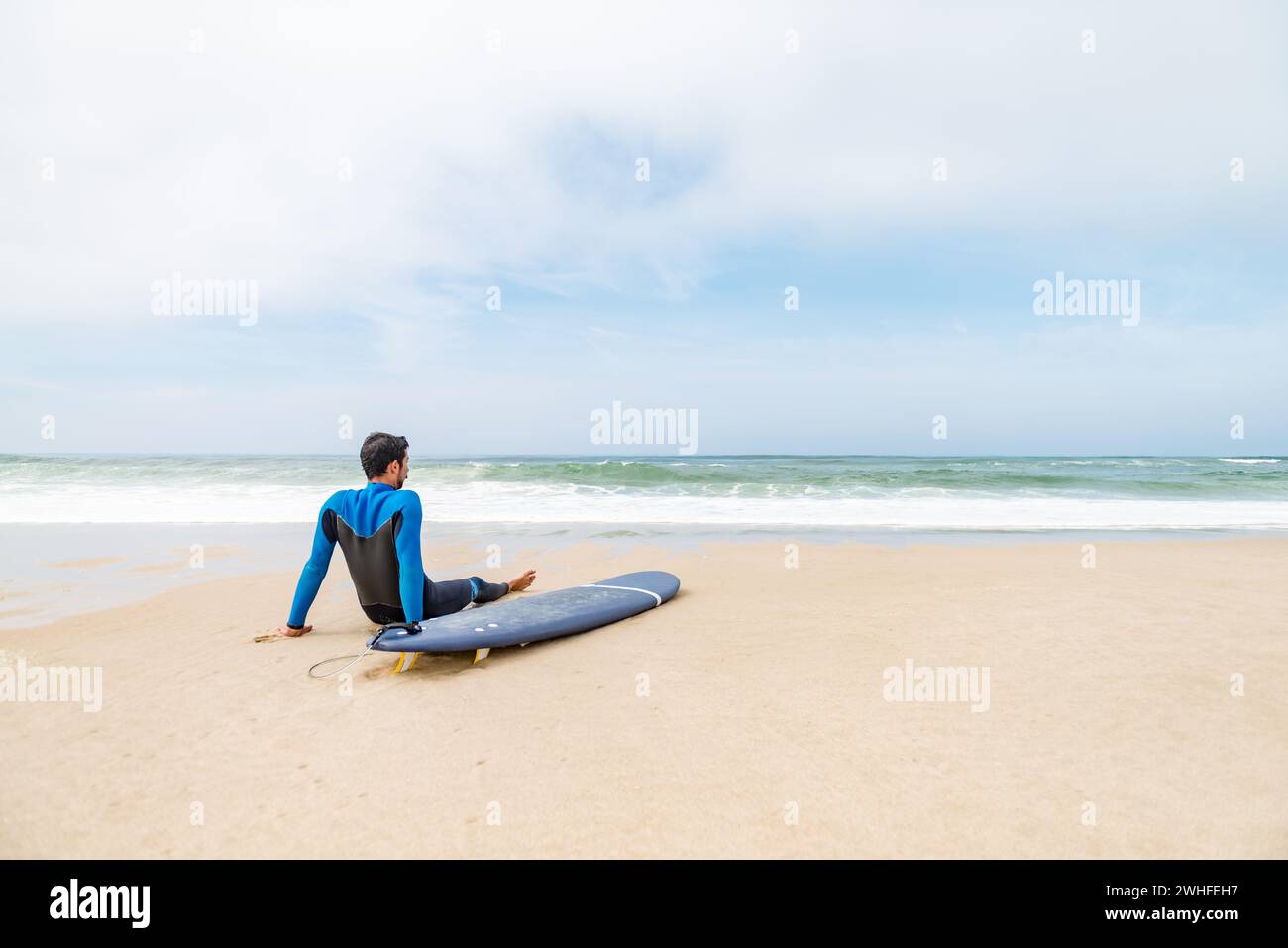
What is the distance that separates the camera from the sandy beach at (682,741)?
1.87m

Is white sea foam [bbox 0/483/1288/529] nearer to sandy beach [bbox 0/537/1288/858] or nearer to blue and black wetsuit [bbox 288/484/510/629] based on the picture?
sandy beach [bbox 0/537/1288/858]

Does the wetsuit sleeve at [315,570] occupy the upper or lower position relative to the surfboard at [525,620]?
upper

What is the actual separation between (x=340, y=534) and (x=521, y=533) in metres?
5.49

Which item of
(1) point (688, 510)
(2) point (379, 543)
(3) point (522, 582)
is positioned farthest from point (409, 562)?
(1) point (688, 510)

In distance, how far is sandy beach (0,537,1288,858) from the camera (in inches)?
73.5

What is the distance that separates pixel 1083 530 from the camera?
9.55 meters

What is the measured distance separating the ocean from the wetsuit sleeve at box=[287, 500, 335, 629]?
691cm

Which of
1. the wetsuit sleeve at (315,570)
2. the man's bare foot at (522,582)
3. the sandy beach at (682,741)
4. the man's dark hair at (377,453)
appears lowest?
the sandy beach at (682,741)

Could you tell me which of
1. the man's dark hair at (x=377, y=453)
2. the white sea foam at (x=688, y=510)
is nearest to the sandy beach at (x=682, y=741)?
the man's dark hair at (x=377, y=453)

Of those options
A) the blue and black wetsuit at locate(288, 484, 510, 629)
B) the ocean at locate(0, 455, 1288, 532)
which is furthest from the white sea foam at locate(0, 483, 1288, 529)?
the blue and black wetsuit at locate(288, 484, 510, 629)

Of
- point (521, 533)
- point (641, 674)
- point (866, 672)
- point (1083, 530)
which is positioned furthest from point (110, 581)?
point (1083, 530)

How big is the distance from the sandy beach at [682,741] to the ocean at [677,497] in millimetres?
6484

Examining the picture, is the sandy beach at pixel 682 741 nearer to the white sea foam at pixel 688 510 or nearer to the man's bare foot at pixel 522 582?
the man's bare foot at pixel 522 582

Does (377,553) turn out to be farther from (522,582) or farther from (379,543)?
(522,582)
